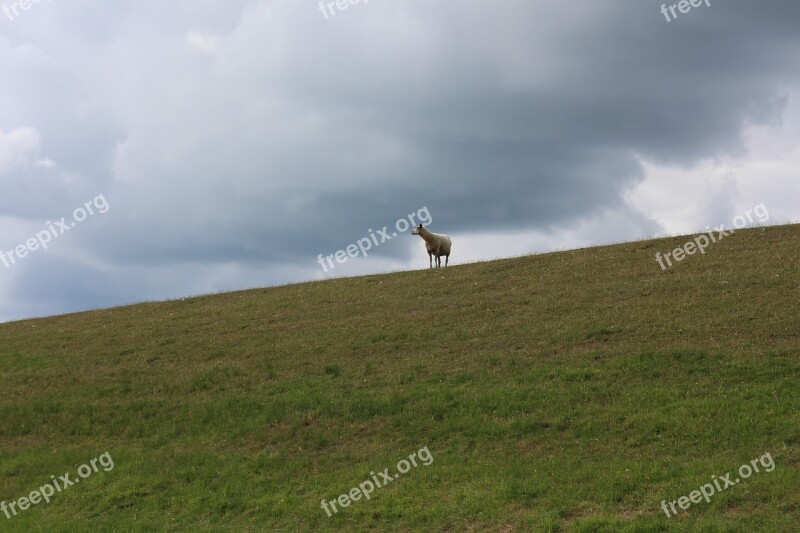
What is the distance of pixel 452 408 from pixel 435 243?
2610cm

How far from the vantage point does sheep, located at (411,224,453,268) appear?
46.6 m

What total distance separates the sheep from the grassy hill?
30.2 feet

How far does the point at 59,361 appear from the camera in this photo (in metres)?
34.1

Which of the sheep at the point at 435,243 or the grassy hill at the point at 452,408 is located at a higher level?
the sheep at the point at 435,243

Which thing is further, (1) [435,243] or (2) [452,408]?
(1) [435,243]

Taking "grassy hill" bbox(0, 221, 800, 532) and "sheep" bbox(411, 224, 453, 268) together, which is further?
"sheep" bbox(411, 224, 453, 268)

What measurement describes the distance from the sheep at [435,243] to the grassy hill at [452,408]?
30.2 ft

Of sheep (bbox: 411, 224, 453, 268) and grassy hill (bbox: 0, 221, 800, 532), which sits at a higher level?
sheep (bbox: 411, 224, 453, 268)

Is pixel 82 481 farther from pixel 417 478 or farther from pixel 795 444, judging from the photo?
pixel 795 444

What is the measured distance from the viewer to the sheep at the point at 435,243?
1834 inches

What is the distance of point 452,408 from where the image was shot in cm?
2106

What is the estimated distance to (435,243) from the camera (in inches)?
1836

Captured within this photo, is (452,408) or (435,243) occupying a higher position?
(435,243)

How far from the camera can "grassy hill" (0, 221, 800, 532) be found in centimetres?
1546
